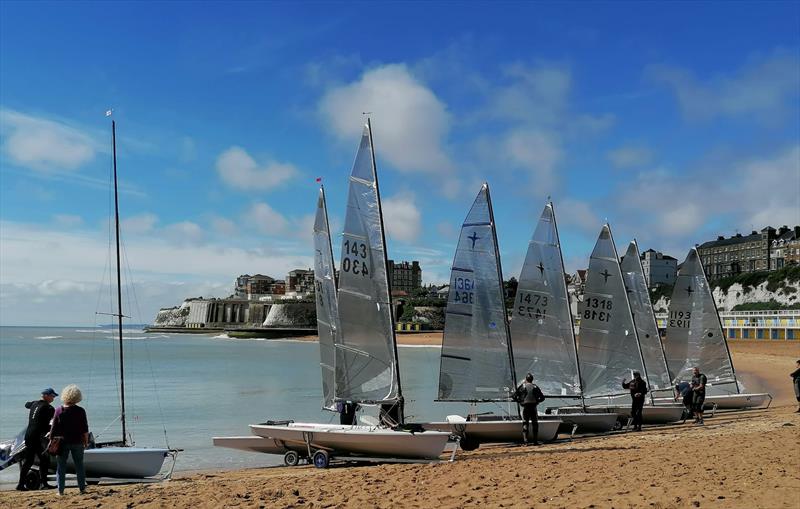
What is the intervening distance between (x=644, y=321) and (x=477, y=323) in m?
9.96

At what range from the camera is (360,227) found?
14297 mm

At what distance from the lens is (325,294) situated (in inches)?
691

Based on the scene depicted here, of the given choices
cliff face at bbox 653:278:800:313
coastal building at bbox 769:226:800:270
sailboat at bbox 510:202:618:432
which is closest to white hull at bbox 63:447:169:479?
sailboat at bbox 510:202:618:432

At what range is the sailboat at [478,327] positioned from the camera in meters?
16.2

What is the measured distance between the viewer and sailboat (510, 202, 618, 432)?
746 inches

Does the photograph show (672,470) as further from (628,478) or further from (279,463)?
(279,463)

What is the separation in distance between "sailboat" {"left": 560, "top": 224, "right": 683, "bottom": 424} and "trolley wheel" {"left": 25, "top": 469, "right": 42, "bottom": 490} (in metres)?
14.4

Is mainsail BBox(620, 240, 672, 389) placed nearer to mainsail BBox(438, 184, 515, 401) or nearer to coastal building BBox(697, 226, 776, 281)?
mainsail BBox(438, 184, 515, 401)

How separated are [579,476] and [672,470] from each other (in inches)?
55.9

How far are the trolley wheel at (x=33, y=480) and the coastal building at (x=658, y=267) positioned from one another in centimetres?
14419

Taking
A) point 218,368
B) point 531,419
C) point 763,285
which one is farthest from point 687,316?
point 763,285

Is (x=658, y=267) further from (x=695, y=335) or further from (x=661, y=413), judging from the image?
(x=661, y=413)

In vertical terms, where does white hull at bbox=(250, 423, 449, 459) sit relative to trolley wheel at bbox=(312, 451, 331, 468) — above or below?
above

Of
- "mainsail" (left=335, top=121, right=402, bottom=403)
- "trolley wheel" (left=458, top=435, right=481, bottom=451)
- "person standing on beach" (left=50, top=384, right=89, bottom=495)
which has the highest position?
"mainsail" (left=335, top=121, right=402, bottom=403)
